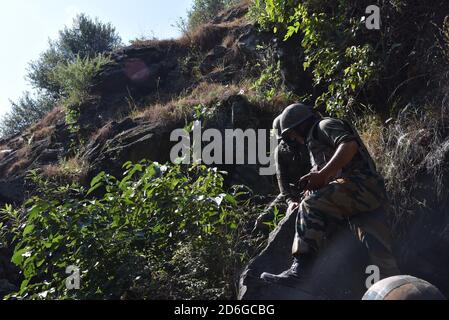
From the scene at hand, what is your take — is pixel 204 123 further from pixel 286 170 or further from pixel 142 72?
pixel 142 72

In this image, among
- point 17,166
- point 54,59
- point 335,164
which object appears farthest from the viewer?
point 54,59

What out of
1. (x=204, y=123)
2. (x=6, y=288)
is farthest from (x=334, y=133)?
(x=6, y=288)

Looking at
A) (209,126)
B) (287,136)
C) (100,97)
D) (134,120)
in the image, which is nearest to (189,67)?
(100,97)

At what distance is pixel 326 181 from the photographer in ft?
16.4

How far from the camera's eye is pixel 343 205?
4.96 m

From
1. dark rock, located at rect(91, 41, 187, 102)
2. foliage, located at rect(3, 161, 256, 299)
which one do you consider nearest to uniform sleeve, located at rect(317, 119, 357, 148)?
foliage, located at rect(3, 161, 256, 299)

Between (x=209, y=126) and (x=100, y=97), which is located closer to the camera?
(x=209, y=126)

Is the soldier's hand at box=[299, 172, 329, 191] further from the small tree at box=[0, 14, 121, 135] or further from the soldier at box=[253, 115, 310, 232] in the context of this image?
the small tree at box=[0, 14, 121, 135]

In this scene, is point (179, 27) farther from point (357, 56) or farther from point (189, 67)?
point (357, 56)

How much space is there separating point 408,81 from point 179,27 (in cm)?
857

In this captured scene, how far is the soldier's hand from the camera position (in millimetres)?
4984

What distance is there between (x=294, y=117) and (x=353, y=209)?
37.7 inches

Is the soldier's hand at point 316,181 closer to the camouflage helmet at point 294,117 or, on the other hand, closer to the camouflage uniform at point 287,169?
the camouflage helmet at point 294,117
